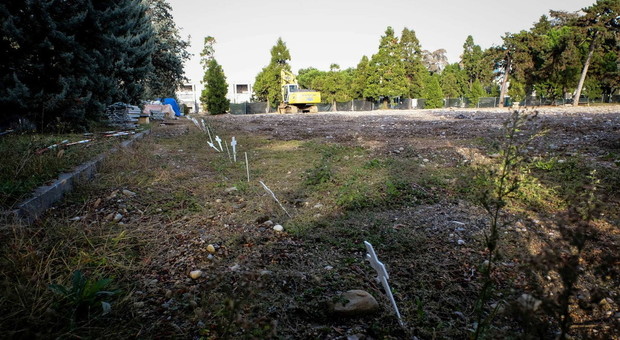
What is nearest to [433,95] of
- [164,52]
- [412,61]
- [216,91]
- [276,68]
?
[412,61]

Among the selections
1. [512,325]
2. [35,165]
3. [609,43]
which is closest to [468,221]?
[512,325]

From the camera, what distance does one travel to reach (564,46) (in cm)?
3550

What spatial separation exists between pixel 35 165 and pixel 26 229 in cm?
159

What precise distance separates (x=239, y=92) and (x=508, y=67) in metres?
58.5

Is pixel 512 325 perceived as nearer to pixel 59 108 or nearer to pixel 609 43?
pixel 59 108

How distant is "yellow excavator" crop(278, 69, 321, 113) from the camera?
1262 inches

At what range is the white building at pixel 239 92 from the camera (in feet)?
237

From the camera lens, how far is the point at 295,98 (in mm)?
32094

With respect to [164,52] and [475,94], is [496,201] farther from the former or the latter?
[475,94]

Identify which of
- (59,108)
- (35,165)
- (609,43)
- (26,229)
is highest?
(609,43)

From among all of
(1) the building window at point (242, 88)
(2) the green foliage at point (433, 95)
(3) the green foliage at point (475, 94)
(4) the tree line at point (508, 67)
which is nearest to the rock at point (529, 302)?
(4) the tree line at point (508, 67)

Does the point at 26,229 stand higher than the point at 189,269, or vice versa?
the point at 26,229

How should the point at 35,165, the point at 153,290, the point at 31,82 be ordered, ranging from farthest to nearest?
the point at 31,82
the point at 35,165
the point at 153,290

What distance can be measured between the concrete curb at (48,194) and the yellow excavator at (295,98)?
94.5 ft
